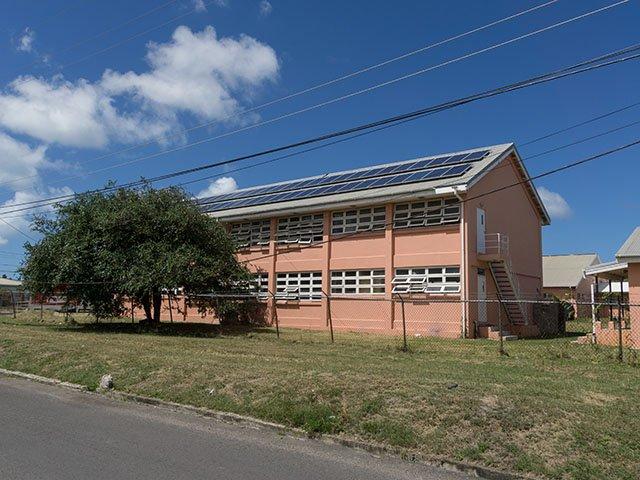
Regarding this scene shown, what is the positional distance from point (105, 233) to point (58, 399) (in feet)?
46.8

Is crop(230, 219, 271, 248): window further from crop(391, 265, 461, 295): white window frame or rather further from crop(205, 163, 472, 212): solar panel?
crop(391, 265, 461, 295): white window frame

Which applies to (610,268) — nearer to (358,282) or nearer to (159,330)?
(358,282)

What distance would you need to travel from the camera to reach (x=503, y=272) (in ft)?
87.0

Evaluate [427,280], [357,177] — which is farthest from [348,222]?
[427,280]

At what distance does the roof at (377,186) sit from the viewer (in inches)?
1002

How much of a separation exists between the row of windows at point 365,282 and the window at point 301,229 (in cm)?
169

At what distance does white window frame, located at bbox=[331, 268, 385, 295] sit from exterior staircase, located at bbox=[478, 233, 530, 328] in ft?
14.6

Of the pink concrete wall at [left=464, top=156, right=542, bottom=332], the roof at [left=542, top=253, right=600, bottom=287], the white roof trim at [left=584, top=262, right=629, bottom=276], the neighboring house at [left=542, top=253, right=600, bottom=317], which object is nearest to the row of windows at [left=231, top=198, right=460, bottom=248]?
the pink concrete wall at [left=464, top=156, right=542, bottom=332]

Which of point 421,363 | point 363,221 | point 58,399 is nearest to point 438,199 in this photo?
point 363,221

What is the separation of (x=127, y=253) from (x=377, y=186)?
37.7ft

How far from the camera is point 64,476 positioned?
5.95 metres

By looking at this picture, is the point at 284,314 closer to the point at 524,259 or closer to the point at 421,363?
the point at 524,259

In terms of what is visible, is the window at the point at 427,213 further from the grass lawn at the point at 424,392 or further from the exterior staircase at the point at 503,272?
the grass lawn at the point at 424,392

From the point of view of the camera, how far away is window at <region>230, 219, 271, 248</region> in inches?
1233
